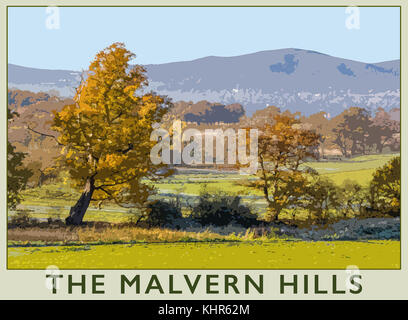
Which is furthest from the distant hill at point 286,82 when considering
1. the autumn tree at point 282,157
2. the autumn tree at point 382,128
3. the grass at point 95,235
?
the grass at point 95,235

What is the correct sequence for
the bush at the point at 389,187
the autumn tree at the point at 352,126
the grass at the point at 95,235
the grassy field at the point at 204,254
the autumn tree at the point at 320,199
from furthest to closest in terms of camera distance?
the autumn tree at the point at 352,126 < the autumn tree at the point at 320,199 < the bush at the point at 389,187 < the grass at the point at 95,235 < the grassy field at the point at 204,254

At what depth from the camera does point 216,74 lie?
5662 cm

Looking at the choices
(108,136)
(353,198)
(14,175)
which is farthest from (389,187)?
(14,175)

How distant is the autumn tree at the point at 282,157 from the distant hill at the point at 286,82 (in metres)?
15.7

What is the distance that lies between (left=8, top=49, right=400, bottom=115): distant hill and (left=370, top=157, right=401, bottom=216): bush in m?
20.6

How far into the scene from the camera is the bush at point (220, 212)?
28.2 metres

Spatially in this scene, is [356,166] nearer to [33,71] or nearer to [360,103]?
[360,103]

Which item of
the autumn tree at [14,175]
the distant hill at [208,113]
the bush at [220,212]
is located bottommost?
the bush at [220,212]

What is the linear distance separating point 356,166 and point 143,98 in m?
43.8

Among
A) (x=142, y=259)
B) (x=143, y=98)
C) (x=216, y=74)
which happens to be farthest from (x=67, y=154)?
(x=216, y=74)

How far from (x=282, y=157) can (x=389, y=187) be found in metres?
6.42

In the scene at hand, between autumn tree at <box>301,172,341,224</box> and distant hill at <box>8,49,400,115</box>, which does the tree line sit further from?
distant hill at <box>8,49,400,115</box>

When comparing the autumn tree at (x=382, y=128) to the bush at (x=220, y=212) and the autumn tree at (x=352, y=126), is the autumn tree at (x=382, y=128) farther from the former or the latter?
the bush at (x=220, y=212)
